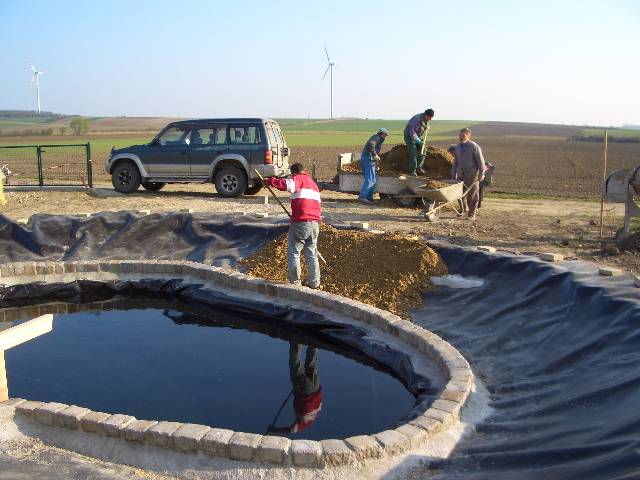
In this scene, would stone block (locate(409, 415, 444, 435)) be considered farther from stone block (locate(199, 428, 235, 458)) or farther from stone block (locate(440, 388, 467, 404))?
stone block (locate(199, 428, 235, 458))

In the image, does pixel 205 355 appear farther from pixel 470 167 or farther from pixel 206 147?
pixel 206 147

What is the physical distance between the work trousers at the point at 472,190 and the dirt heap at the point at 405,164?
1.47 m

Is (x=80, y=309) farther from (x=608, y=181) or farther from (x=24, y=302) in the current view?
(x=608, y=181)

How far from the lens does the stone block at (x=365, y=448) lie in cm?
415

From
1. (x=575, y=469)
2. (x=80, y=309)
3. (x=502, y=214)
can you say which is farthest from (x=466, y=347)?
(x=502, y=214)

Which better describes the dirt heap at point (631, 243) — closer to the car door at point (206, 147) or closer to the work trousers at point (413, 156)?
the work trousers at point (413, 156)

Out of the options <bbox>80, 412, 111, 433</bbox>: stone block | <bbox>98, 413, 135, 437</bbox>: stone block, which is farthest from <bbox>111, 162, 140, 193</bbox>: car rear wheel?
<bbox>98, 413, 135, 437</bbox>: stone block

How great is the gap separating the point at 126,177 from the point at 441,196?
8003 mm

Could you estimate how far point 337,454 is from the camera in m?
4.11

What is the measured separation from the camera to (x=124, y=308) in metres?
8.83

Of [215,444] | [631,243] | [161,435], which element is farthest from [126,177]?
[215,444]

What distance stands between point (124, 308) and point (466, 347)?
4671 millimetres

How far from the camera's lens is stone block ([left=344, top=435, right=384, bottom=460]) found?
163 inches

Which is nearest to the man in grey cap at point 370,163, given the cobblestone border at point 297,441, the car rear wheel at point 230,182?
the car rear wheel at point 230,182
